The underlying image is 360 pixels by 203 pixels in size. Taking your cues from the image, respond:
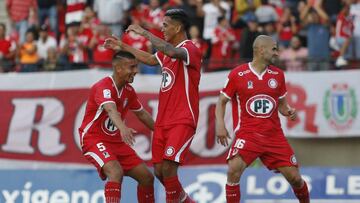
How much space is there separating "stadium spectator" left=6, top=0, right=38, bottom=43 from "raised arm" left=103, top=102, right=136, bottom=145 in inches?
388

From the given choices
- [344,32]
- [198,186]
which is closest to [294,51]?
[344,32]

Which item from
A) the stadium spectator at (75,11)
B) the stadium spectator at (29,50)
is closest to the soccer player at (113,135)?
the stadium spectator at (29,50)

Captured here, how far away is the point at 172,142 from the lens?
45.0 ft

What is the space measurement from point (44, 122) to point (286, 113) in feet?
21.7

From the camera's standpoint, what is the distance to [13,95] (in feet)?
65.9

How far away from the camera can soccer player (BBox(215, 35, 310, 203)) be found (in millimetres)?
14234

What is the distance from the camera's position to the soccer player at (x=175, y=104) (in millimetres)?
13734

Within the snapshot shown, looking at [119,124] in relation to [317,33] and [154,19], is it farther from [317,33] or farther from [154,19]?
[154,19]

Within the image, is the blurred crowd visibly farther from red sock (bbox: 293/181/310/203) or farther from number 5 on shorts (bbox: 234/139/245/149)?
number 5 on shorts (bbox: 234/139/245/149)

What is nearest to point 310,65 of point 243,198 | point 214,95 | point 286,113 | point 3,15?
point 214,95

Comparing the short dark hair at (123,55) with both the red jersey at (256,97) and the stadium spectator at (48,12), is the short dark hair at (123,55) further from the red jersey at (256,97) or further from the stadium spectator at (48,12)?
the stadium spectator at (48,12)

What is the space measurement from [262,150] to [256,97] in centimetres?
65

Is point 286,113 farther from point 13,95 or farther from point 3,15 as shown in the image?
point 3,15

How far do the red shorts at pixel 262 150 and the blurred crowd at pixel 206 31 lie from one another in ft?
17.5
